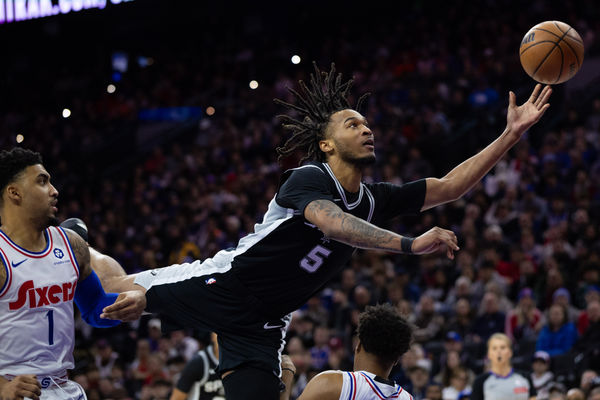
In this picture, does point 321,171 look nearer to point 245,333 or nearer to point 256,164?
point 245,333

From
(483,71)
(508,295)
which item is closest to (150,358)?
(508,295)

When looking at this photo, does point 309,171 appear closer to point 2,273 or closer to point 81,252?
point 81,252

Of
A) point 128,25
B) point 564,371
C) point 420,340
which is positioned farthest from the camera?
point 128,25

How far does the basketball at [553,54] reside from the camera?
5.17 m

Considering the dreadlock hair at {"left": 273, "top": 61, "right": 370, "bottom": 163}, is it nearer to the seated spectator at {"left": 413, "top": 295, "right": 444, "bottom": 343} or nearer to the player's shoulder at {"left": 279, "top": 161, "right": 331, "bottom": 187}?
the player's shoulder at {"left": 279, "top": 161, "right": 331, "bottom": 187}

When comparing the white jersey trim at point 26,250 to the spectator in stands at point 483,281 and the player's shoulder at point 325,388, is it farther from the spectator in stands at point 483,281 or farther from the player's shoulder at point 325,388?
the spectator in stands at point 483,281

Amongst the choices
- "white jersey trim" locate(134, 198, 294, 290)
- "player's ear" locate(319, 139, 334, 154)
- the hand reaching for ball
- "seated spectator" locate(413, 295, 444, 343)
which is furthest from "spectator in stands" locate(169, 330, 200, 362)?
the hand reaching for ball

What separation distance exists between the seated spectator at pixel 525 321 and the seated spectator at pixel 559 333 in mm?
279

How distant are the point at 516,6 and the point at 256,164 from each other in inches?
263

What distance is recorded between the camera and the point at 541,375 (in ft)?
28.2

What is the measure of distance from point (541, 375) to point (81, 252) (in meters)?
5.85

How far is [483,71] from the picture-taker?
15.5 metres

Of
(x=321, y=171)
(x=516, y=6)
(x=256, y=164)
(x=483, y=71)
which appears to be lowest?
(x=321, y=171)

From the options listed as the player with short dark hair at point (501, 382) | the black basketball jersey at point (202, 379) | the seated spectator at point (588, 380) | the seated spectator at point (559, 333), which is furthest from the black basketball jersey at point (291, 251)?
the seated spectator at point (559, 333)
